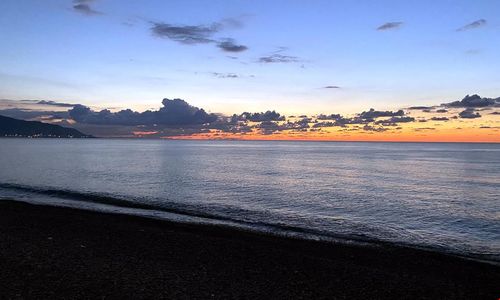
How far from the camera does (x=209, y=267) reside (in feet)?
51.0

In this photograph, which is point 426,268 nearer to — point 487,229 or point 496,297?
point 496,297

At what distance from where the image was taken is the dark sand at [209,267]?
12812mm

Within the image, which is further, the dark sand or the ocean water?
the ocean water

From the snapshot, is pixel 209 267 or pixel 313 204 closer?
pixel 209 267

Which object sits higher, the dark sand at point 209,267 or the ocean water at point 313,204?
the dark sand at point 209,267

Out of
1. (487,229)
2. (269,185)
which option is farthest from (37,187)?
(487,229)

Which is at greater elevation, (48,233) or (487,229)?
(48,233)

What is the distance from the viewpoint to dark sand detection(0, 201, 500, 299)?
42.0 ft

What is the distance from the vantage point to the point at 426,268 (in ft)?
57.4

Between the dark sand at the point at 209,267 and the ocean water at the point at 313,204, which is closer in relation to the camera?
the dark sand at the point at 209,267

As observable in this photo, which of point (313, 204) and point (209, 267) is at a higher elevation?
point (209, 267)

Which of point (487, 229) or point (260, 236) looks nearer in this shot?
point (260, 236)

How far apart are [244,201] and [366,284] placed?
2569cm

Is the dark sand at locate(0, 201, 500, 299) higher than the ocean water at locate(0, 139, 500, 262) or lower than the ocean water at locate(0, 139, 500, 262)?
higher
